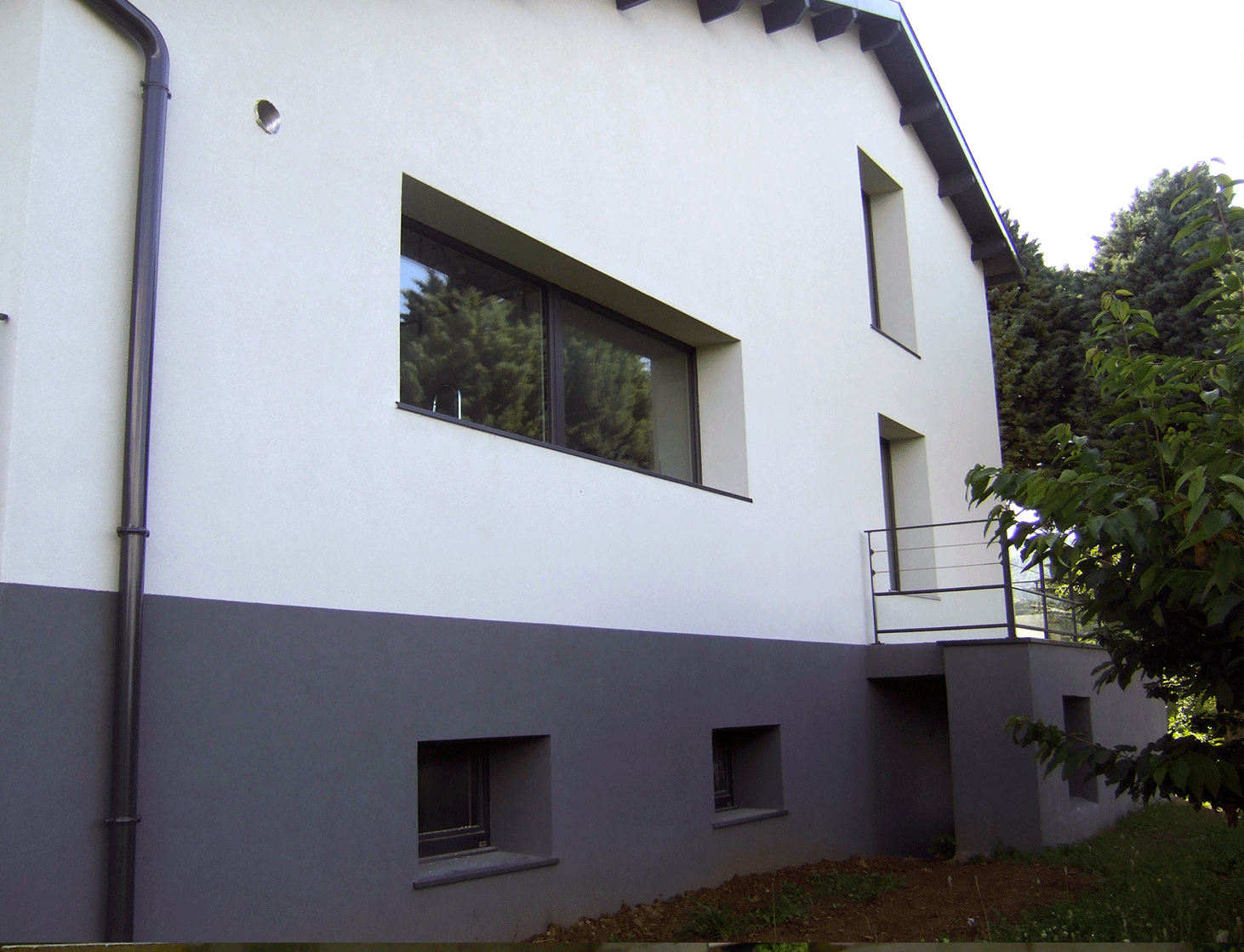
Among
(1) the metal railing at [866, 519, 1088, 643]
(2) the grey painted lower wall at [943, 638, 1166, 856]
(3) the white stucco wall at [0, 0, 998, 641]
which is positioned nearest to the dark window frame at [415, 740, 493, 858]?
(3) the white stucco wall at [0, 0, 998, 641]

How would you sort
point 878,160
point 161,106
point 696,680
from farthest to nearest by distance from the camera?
point 878,160
point 696,680
point 161,106

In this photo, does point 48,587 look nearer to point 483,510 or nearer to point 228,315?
point 228,315

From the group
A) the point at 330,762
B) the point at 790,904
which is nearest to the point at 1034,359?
the point at 790,904

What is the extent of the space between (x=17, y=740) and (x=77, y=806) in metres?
0.36

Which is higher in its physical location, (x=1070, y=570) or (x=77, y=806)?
(x=1070, y=570)

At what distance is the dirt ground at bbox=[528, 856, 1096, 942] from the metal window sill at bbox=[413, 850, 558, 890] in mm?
397

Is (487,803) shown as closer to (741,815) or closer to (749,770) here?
(741,815)

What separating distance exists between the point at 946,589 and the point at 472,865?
6.23m

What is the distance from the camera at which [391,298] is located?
6.06 meters

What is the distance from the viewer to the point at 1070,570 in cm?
432

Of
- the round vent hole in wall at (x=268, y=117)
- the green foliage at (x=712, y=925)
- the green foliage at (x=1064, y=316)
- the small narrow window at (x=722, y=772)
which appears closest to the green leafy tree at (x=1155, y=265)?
the green foliage at (x=1064, y=316)

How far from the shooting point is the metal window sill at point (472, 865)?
576cm

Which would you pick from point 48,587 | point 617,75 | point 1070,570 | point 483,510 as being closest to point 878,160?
point 617,75

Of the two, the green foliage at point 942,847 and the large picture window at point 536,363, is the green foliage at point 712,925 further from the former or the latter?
the green foliage at point 942,847
